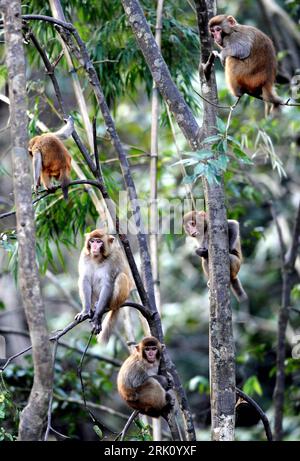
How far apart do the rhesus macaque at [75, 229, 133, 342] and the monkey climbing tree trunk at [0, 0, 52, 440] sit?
2.09 m

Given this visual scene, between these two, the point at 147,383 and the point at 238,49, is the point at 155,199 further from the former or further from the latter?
the point at 147,383

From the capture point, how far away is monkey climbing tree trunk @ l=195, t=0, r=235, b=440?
4.61 meters

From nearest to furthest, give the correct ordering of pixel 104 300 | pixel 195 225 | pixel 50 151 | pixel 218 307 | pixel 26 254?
1. pixel 26 254
2. pixel 218 307
3. pixel 50 151
4. pixel 104 300
5. pixel 195 225

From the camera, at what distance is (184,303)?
11.9 meters

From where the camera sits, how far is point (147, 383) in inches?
205

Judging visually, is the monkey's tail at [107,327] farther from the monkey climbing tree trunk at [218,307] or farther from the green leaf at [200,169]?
the green leaf at [200,169]

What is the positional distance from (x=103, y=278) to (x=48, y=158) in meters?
1.00

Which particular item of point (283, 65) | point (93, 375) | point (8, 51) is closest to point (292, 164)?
point (283, 65)

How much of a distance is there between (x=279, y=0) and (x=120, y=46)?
4.83 m

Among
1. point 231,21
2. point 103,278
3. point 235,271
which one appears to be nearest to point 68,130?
point 103,278

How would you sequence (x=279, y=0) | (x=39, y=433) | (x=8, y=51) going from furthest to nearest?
(x=279, y=0), (x=8, y=51), (x=39, y=433)

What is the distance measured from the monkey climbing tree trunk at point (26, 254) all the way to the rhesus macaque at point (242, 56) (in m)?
2.33

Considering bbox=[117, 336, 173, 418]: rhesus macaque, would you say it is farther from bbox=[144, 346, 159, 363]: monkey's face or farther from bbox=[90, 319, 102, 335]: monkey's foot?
bbox=[90, 319, 102, 335]: monkey's foot
